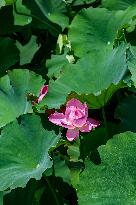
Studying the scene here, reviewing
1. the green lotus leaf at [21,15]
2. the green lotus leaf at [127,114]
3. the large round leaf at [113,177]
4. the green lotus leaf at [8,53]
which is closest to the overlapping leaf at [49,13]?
the green lotus leaf at [21,15]

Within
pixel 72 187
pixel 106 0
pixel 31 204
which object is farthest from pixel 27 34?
pixel 31 204

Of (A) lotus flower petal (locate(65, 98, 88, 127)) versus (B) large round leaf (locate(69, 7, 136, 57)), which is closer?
(A) lotus flower petal (locate(65, 98, 88, 127))

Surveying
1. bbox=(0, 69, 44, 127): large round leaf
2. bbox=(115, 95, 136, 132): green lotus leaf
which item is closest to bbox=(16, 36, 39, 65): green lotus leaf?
bbox=(0, 69, 44, 127): large round leaf

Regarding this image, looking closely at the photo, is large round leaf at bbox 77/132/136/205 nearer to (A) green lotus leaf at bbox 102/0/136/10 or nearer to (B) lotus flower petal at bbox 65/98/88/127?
(B) lotus flower petal at bbox 65/98/88/127

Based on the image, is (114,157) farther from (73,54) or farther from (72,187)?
(73,54)

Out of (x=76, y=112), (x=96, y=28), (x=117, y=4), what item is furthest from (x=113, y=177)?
(x=117, y=4)

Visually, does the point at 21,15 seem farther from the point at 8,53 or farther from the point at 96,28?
the point at 96,28
